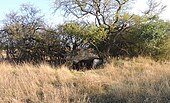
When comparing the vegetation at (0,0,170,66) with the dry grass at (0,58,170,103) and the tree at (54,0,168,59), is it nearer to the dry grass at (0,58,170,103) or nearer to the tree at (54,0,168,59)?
the tree at (54,0,168,59)

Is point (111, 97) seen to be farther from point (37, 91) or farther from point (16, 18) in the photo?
point (16, 18)

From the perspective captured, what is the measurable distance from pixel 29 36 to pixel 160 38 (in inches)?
293

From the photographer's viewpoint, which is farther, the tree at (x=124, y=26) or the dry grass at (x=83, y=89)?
the tree at (x=124, y=26)

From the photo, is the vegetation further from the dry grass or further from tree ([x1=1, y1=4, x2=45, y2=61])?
the dry grass

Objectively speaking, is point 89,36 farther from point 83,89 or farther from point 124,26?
point 83,89

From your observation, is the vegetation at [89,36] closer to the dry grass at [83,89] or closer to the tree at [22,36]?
the tree at [22,36]

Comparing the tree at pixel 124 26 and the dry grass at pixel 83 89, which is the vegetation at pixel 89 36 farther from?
the dry grass at pixel 83 89

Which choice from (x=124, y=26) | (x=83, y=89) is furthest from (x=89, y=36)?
(x=83, y=89)

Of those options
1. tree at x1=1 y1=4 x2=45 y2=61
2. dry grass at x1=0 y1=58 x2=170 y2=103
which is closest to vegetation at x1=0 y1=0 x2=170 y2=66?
tree at x1=1 y1=4 x2=45 y2=61

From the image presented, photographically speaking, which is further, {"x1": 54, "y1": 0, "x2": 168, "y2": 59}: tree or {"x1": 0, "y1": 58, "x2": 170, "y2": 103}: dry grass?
{"x1": 54, "y1": 0, "x2": 168, "y2": 59}: tree

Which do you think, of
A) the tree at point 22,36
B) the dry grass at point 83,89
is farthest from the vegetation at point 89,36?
the dry grass at point 83,89

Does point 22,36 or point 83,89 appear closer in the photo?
point 83,89

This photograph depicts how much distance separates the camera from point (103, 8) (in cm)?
1767

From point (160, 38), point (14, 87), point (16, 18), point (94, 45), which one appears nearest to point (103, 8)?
point (94, 45)
